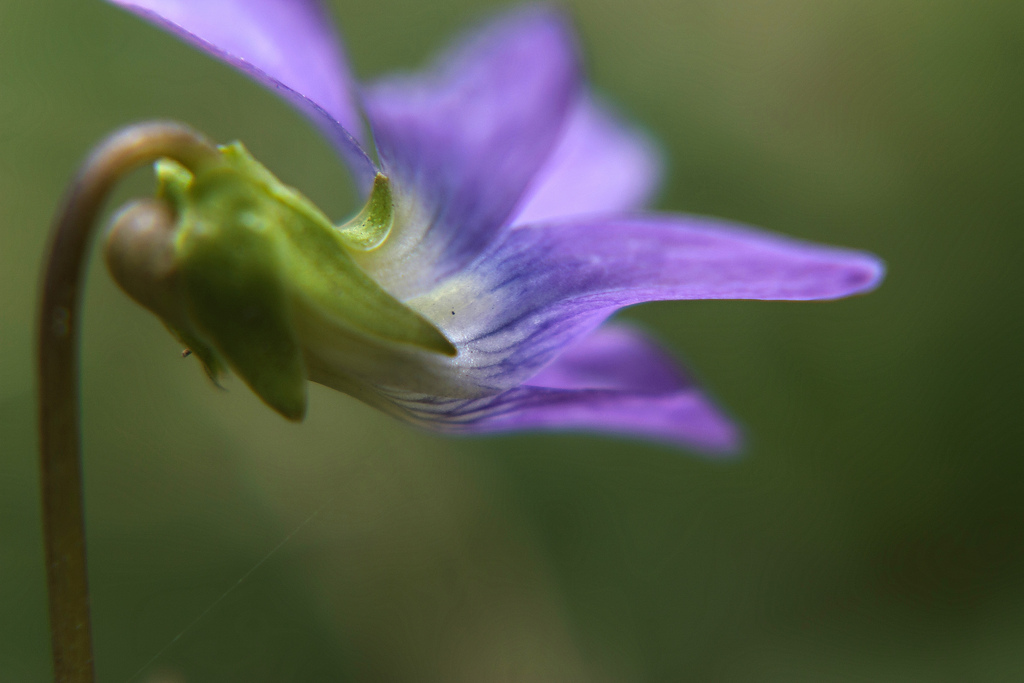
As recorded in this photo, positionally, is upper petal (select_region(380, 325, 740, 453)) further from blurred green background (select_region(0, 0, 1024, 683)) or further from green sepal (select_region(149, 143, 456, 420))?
blurred green background (select_region(0, 0, 1024, 683))

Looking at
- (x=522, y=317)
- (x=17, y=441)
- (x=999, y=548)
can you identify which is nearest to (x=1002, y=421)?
(x=999, y=548)

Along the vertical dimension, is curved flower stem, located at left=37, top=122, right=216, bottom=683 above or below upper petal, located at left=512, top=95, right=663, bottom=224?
below

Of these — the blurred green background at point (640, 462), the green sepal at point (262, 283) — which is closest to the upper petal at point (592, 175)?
the green sepal at point (262, 283)

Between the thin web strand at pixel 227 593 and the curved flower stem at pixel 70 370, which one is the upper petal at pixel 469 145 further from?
the thin web strand at pixel 227 593

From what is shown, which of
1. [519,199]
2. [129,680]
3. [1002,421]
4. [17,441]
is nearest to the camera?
[519,199]

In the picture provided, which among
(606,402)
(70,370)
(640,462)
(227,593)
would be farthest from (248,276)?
(640,462)

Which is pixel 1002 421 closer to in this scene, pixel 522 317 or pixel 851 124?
pixel 851 124

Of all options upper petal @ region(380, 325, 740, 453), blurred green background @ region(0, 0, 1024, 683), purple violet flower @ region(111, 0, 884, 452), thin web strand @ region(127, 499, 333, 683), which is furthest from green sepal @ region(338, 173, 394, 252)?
blurred green background @ region(0, 0, 1024, 683)
